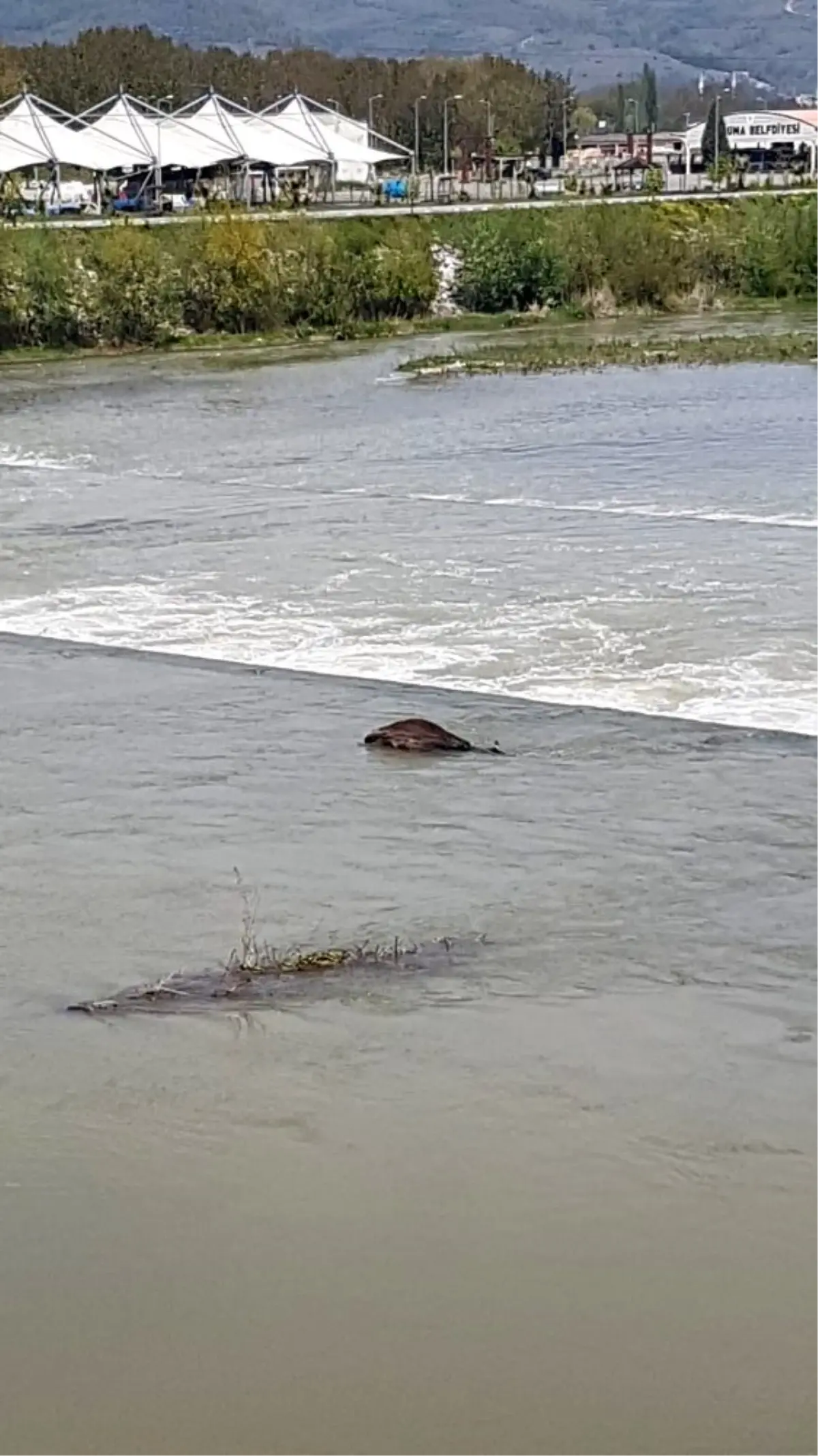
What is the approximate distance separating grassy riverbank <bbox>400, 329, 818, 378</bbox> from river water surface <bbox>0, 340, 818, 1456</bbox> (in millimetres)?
20269

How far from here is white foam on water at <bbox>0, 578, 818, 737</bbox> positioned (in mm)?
→ 13312

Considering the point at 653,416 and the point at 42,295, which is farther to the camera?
the point at 42,295

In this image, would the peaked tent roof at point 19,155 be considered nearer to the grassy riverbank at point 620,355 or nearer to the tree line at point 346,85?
the grassy riverbank at point 620,355

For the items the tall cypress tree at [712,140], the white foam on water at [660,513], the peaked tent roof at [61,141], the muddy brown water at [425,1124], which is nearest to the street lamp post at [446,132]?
the tall cypress tree at [712,140]

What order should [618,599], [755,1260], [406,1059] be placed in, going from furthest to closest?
[618,599] < [406,1059] < [755,1260]

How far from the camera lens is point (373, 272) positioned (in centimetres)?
5197

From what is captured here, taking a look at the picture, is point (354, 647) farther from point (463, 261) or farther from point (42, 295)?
point (463, 261)

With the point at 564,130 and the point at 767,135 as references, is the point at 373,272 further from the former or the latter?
the point at 767,135

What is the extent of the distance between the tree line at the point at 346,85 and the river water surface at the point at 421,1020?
108 m

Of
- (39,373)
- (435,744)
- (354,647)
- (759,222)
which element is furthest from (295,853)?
(759,222)

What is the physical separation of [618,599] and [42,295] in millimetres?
33429

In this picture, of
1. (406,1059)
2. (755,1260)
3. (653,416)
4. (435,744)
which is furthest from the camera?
(653,416)

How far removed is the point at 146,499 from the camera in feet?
77.6

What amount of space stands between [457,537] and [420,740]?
824cm
